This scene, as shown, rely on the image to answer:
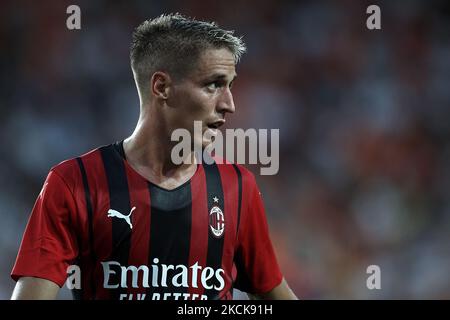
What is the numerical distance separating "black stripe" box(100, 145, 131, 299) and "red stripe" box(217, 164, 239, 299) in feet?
1.21

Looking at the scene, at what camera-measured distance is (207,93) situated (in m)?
2.46

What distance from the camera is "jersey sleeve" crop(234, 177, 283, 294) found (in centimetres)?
262

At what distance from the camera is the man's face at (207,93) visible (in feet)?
8.02

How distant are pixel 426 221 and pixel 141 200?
3382 millimetres

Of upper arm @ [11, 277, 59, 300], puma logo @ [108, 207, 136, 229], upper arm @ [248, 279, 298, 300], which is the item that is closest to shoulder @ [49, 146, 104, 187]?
puma logo @ [108, 207, 136, 229]

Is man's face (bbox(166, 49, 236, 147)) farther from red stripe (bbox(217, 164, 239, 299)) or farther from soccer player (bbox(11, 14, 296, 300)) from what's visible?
red stripe (bbox(217, 164, 239, 299))

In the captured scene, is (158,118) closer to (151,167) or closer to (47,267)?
(151,167)

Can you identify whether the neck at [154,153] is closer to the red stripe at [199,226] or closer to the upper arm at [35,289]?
the red stripe at [199,226]

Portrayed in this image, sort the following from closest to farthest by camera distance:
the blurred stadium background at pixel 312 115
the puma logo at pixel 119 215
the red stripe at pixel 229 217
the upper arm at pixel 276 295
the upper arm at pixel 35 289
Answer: the upper arm at pixel 35 289 → the puma logo at pixel 119 215 → the red stripe at pixel 229 217 → the upper arm at pixel 276 295 → the blurred stadium background at pixel 312 115

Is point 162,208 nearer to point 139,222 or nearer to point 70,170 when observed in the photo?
point 139,222

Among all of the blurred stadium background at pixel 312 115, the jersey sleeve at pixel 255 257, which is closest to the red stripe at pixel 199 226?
the jersey sleeve at pixel 255 257

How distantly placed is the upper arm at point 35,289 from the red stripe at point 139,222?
0.92ft

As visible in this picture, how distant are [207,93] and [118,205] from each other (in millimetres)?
510

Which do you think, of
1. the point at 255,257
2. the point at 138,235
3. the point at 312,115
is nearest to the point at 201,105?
the point at 138,235
